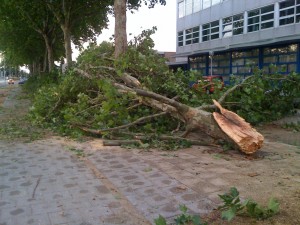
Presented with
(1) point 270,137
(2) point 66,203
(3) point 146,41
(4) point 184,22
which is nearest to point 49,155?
(2) point 66,203

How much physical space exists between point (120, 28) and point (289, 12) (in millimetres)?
16519

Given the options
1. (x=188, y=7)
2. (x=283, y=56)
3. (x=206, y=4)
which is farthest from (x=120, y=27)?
(x=188, y=7)

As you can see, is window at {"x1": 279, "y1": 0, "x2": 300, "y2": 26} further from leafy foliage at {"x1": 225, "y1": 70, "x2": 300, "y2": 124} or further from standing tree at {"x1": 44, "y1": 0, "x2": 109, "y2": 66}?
leafy foliage at {"x1": 225, "y1": 70, "x2": 300, "y2": 124}

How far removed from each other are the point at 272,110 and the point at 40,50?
33.1 m

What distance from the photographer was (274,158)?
230 inches

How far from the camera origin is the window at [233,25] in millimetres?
28719

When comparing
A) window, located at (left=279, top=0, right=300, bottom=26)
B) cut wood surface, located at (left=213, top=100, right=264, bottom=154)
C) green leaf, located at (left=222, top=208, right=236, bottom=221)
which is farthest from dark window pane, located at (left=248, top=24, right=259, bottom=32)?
green leaf, located at (left=222, top=208, right=236, bottom=221)

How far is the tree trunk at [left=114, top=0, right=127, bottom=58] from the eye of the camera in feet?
36.5

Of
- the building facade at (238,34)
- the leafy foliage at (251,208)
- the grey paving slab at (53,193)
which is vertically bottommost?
the grey paving slab at (53,193)

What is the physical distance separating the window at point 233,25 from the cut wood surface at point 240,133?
2400cm

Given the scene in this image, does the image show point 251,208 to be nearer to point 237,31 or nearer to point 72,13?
point 72,13

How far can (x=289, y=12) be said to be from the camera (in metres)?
23.8

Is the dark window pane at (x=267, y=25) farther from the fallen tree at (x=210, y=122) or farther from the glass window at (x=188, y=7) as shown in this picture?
the fallen tree at (x=210, y=122)

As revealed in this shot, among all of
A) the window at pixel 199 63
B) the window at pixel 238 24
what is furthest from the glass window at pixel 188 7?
the window at pixel 238 24
